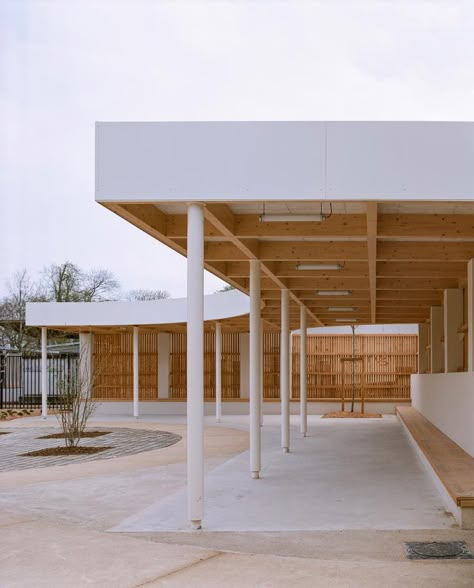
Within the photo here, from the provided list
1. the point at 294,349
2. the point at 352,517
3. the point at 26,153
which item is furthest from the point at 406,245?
the point at 26,153

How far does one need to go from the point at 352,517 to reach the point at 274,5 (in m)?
14.7

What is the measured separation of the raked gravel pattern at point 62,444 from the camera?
13377mm

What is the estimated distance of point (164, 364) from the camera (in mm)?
28203

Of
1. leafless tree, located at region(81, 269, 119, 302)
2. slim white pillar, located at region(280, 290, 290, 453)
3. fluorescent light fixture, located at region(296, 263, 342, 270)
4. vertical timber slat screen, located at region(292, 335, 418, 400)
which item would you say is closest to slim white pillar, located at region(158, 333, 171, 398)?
vertical timber slat screen, located at region(292, 335, 418, 400)

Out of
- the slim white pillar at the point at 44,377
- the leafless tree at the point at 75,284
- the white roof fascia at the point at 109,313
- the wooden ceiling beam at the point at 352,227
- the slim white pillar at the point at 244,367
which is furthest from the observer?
the leafless tree at the point at 75,284

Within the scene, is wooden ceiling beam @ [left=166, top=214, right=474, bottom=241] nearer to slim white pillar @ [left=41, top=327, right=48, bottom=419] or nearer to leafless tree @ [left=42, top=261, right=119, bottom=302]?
slim white pillar @ [left=41, top=327, right=48, bottom=419]

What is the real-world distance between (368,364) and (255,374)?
1610 centimetres

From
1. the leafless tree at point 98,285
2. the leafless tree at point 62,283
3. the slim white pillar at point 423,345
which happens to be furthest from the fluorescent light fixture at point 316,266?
the leafless tree at point 98,285

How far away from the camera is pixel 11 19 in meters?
15.7

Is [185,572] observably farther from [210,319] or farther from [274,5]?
[274,5]

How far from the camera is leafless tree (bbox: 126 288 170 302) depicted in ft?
194

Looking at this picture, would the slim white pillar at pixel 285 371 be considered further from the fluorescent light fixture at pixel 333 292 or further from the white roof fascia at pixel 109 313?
the white roof fascia at pixel 109 313

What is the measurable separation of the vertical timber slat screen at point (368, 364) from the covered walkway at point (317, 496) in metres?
11.5

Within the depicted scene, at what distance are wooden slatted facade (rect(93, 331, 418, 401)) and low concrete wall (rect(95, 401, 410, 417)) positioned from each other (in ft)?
1.14
